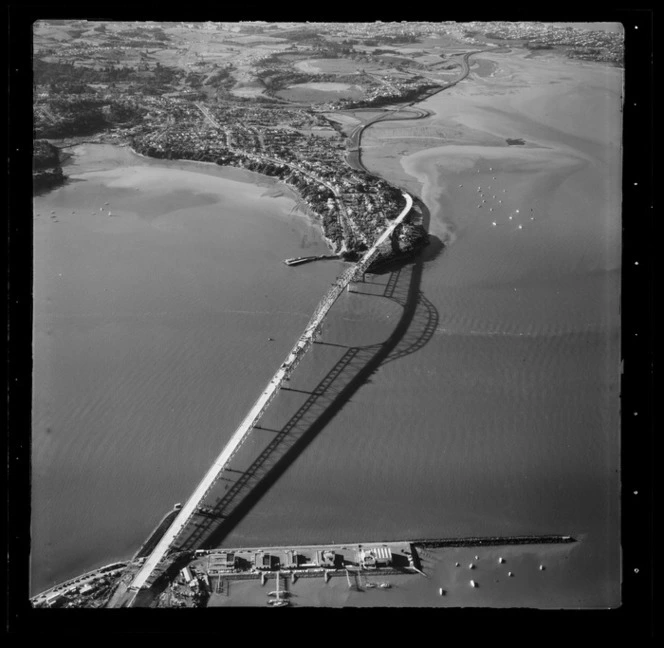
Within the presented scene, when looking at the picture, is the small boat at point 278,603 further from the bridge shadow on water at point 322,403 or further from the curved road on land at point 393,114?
the curved road on land at point 393,114

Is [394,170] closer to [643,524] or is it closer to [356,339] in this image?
[356,339]

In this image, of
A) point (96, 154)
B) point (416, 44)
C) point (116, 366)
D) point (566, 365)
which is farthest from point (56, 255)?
point (416, 44)

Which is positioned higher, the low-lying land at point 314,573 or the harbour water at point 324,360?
the harbour water at point 324,360

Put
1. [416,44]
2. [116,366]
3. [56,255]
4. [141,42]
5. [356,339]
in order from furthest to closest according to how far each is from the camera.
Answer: [416,44] → [141,42] → [56,255] → [356,339] → [116,366]

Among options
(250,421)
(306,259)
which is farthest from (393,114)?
(250,421)

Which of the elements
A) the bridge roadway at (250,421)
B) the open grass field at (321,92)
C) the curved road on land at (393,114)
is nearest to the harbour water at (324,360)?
the bridge roadway at (250,421)

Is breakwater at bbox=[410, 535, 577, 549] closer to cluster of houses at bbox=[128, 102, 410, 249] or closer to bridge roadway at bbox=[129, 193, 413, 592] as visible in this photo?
bridge roadway at bbox=[129, 193, 413, 592]

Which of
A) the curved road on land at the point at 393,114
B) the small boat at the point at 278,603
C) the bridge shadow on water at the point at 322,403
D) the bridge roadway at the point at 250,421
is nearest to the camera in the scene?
the small boat at the point at 278,603
